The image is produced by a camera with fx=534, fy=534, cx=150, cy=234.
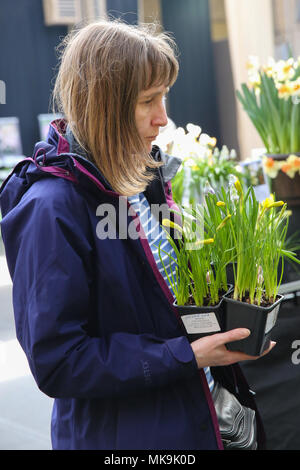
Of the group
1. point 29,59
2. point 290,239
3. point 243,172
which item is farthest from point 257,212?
point 29,59

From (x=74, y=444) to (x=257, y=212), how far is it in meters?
0.53

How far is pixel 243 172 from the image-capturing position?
2.00 metres

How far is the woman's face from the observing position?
3.10 feet

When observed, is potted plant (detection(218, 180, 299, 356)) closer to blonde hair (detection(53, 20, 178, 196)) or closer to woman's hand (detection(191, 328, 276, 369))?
woman's hand (detection(191, 328, 276, 369))

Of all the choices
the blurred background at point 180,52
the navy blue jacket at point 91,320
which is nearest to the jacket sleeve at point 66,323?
the navy blue jacket at point 91,320

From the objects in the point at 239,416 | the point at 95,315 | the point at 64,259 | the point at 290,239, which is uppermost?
the point at 64,259

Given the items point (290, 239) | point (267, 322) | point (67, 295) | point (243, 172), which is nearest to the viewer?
point (67, 295)

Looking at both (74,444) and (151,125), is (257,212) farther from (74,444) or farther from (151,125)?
(74,444)

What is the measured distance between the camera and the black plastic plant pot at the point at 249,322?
3.01 feet

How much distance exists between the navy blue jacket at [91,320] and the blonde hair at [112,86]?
46mm

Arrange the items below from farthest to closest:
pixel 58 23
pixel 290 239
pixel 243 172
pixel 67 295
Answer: pixel 58 23 < pixel 243 172 < pixel 290 239 < pixel 67 295

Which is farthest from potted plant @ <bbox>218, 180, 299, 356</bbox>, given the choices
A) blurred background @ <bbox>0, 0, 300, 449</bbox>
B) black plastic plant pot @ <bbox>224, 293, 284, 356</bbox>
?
blurred background @ <bbox>0, 0, 300, 449</bbox>

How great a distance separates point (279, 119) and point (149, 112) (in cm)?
103

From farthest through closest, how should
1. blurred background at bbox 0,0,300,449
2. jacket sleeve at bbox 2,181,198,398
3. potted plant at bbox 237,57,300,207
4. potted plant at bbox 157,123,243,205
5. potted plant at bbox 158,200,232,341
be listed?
1. blurred background at bbox 0,0,300,449
2. potted plant at bbox 157,123,243,205
3. potted plant at bbox 237,57,300,207
4. potted plant at bbox 158,200,232,341
5. jacket sleeve at bbox 2,181,198,398
